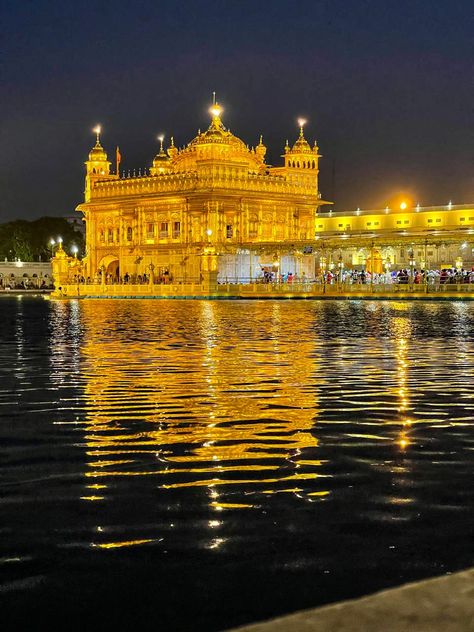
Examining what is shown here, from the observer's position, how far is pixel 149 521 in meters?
4.90

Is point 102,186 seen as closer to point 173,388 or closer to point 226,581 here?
point 173,388

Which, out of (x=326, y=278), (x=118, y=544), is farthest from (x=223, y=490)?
(x=326, y=278)

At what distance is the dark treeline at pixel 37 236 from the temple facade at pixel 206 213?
45814mm

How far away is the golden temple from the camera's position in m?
66.1

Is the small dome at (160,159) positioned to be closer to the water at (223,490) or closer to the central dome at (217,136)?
the central dome at (217,136)

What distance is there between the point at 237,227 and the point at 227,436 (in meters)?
61.9

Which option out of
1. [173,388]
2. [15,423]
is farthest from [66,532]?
[173,388]

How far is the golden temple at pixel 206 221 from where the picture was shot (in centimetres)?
6606

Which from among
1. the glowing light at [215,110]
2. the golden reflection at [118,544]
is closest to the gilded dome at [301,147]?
the glowing light at [215,110]

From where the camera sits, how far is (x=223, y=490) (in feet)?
18.3

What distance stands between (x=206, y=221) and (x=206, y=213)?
0.58m

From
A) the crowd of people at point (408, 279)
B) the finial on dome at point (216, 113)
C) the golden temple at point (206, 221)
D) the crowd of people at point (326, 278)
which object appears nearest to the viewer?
the crowd of people at point (408, 279)

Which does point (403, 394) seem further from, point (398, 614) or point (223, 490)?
point (398, 614)

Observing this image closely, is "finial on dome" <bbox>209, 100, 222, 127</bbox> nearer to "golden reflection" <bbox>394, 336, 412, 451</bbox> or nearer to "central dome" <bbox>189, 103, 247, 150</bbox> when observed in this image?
"central dome" <bbox>189, 103, 247, 150</bbox>
